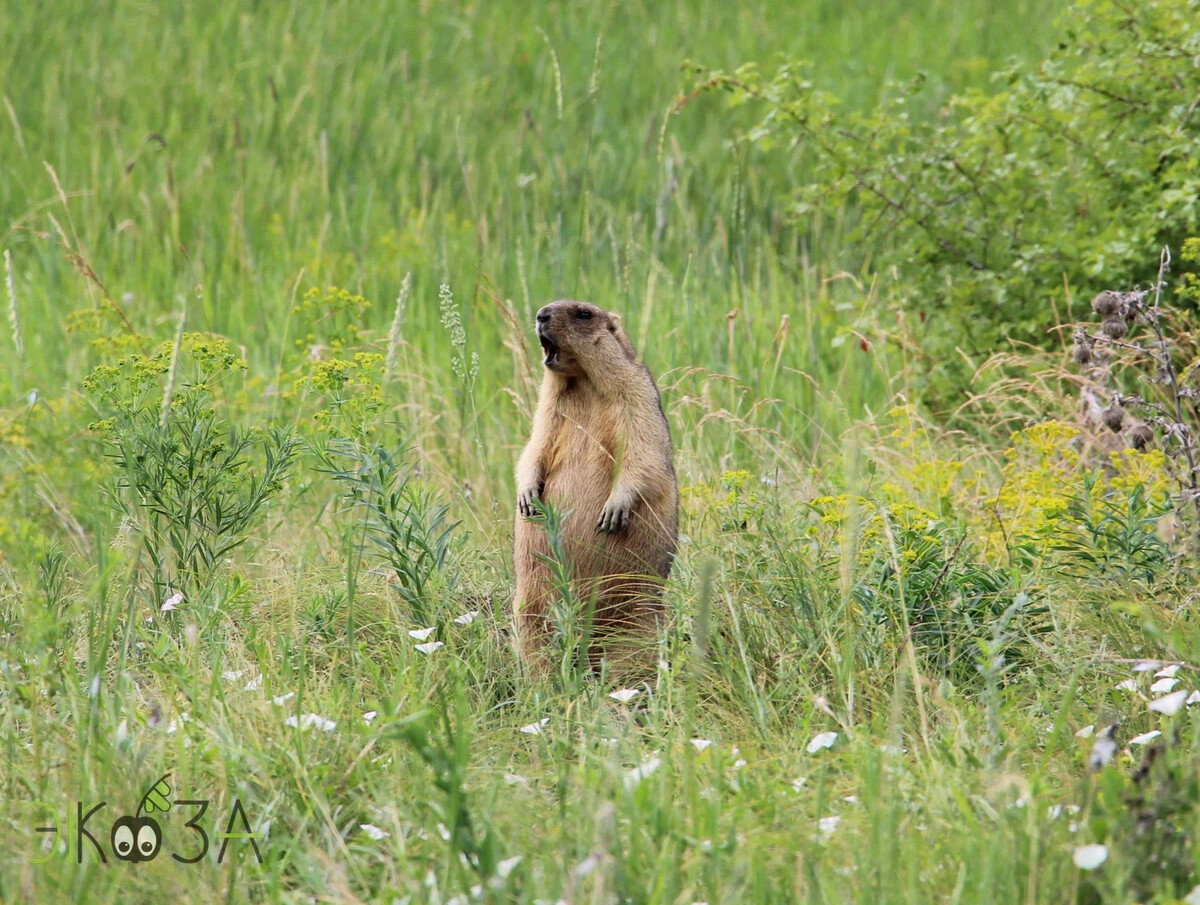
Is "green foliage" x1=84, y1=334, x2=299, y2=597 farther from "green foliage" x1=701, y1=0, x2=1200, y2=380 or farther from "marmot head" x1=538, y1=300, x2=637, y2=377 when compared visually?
"green foliage" x1=701, y1=0, x2=1200, y2=380

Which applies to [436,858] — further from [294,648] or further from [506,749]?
[294,648]

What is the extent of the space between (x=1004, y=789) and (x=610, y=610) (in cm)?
166

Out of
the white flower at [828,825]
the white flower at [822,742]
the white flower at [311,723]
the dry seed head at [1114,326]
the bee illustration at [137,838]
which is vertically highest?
the dry seed head at [1114,326]

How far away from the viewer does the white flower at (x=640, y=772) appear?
2562 millimetres

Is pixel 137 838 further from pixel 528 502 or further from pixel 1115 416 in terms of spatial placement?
pixel 1115 416

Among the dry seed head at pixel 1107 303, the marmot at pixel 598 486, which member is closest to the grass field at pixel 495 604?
the marmot at pixel 598 486

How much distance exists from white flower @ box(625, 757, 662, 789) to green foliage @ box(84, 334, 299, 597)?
1.55 m

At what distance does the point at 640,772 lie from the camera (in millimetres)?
2619

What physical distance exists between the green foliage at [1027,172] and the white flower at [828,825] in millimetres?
3292

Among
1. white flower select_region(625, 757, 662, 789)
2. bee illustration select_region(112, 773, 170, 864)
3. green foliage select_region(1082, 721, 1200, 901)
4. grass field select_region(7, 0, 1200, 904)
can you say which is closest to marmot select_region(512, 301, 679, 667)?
grass field select_region(7, 0, 1200, 904)

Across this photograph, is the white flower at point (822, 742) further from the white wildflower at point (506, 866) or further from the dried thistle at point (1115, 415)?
the dried thistle at point (1115, 415)

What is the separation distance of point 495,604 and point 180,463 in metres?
1.03

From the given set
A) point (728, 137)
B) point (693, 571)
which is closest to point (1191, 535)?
point (693, 571)

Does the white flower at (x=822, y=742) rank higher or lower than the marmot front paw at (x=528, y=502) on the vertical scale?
lower
